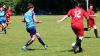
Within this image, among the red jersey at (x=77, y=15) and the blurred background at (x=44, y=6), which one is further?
the blurred background at (x=44, y=6)

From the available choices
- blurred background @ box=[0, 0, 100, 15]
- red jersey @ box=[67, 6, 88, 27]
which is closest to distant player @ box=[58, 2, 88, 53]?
red jersey @ box=[67, 6, 88, 27]

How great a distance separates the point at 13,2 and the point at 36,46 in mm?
50288

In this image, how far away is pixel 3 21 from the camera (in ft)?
92.2

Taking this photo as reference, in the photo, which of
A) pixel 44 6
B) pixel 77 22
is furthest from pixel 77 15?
pixel 44 6

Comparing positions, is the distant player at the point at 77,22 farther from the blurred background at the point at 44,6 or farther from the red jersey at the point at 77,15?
the blurred background at the point at 44,6

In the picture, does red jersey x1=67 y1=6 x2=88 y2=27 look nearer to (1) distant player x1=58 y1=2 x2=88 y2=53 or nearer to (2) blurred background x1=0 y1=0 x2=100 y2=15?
(1) distant player x1=58 y1=2 x2=88 y2=53

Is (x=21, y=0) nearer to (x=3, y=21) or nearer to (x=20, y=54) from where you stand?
(x=3, y=21)

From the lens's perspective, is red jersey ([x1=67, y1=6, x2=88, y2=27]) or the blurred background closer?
red jersey ([x1=67, y1=6, x2=88, y2=27])

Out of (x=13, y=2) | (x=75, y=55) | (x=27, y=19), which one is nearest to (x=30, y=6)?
(x=27, y=19)

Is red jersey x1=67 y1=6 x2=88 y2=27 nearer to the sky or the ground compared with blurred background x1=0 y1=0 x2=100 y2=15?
nearer to the sky

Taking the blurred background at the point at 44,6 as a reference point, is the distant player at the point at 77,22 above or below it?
above

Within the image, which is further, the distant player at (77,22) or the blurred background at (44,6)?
the blurred background at (44,6)

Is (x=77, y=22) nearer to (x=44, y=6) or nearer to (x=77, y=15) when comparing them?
(x=77, y=15)

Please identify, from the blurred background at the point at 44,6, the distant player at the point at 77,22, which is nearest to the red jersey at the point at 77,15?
the distant player at the point at 77,22
